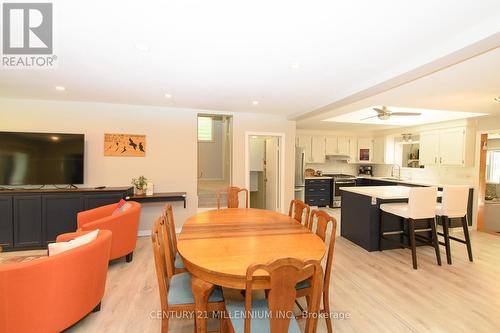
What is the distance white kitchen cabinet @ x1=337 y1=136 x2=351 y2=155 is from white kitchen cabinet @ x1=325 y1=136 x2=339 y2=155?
0.07 meters

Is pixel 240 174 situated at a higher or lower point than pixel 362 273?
higher

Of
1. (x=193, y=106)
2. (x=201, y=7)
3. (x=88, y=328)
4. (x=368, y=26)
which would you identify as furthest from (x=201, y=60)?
(x=88, y=328)

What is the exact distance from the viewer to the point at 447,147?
16.7 ft

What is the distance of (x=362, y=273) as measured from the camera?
9.65 ft

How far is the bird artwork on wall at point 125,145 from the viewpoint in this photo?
4145mm

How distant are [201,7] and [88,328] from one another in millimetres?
2636

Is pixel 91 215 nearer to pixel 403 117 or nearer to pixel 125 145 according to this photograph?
pixel 125 145

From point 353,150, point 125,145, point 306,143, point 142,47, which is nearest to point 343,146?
point 353,150

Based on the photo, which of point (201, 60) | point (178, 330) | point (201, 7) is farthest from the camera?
point (201, 60)

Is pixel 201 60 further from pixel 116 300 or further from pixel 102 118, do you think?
pixel 102 118

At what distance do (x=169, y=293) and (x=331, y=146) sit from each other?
6.39 m

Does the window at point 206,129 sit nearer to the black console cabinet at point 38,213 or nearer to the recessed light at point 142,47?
the black console cabinet at point 38,213

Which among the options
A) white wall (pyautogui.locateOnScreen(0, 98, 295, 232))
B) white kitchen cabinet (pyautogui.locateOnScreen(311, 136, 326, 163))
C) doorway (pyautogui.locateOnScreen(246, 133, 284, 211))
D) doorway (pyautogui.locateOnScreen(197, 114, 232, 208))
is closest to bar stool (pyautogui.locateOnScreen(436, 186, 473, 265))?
doorway (pyautogui.locateOnScreen(246, 133, 284, 211))

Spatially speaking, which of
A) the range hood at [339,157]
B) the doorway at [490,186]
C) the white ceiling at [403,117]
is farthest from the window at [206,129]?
the doorway at [490,186]
